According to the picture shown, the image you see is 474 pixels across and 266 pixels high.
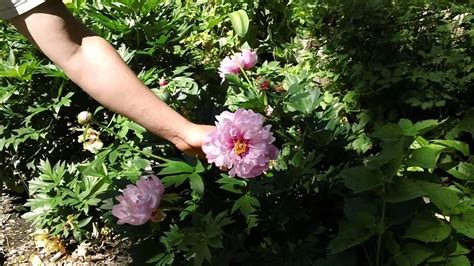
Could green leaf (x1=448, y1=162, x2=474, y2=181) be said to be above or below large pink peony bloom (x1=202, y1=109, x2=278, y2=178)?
below

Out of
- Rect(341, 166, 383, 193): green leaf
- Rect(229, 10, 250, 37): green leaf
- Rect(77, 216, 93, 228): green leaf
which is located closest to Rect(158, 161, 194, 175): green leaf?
Rect(341, 166, 383, 193): green leaf

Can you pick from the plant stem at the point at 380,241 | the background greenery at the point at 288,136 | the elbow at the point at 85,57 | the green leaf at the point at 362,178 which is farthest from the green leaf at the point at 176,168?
the plant stem at the point at 380,241

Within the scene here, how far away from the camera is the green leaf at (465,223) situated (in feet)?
5.35

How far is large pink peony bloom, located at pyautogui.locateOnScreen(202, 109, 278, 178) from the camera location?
167 cm

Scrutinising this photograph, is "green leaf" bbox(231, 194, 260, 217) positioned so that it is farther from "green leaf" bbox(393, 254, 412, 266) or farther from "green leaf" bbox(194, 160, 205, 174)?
"green leaf" bbox(393, 254, 412, 266)

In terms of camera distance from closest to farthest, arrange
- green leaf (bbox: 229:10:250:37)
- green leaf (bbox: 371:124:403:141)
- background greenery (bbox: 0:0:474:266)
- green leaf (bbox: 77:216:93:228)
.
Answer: background greenery (bbox: 0:0:474:266)
green leaf (bbox: 371:124:403:141)
green leaf (bbox: 77:216:93:228)
green leaf (bbox: 229:10:250:37)

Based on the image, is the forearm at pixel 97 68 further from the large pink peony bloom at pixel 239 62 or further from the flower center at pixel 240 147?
the large pink peony bloom at pixel 239 62

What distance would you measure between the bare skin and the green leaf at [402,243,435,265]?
0.63 meters

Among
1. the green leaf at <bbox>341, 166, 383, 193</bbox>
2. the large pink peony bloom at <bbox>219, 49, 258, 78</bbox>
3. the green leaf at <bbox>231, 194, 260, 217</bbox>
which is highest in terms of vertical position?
the green leaf at <bbox>341, 166, 383, 193</bbox>

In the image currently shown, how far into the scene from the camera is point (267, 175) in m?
1.97

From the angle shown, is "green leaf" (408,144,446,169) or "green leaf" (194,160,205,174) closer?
"green leaf" (408,144,446,169)

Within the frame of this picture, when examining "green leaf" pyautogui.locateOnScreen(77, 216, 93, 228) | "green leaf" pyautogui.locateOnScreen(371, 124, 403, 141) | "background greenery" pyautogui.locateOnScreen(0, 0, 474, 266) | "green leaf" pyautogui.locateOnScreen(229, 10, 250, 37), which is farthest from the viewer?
"green leaf" pyautogui.locateOnScreen(229, 10, 250, 37)

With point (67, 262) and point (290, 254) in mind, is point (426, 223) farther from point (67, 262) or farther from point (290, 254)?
point (67, 262)

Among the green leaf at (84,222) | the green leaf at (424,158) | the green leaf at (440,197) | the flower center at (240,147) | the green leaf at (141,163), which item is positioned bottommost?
the green leaf at (84,222)
